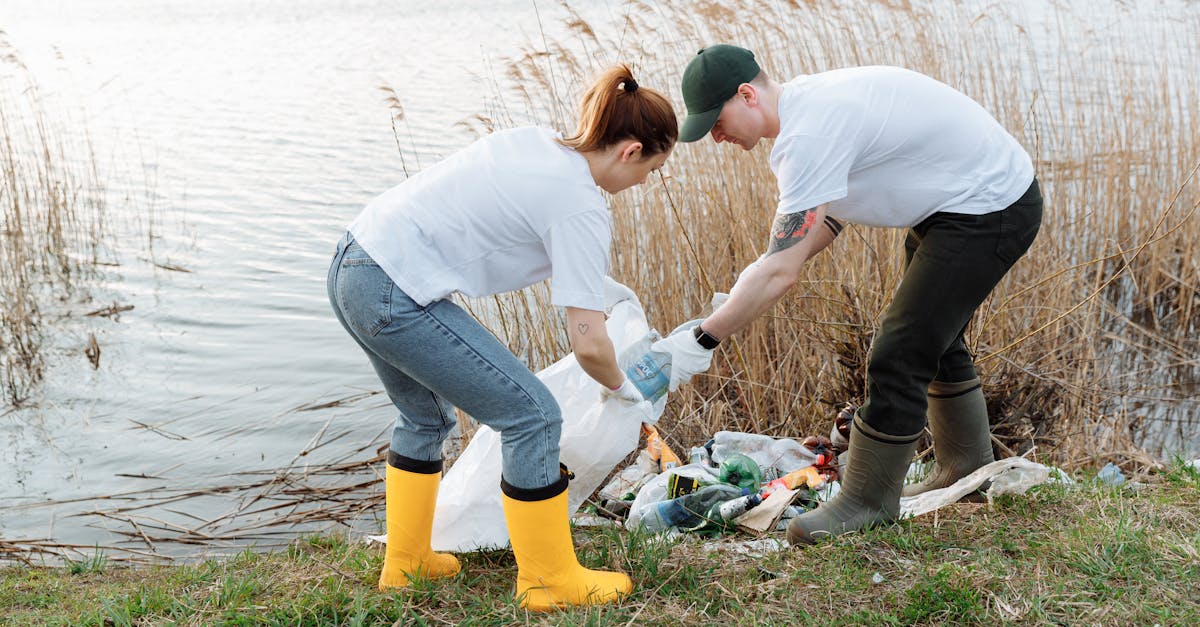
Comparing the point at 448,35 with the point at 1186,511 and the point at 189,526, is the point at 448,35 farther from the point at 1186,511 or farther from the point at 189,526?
the point at 1186,511

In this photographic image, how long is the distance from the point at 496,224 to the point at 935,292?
129 cm

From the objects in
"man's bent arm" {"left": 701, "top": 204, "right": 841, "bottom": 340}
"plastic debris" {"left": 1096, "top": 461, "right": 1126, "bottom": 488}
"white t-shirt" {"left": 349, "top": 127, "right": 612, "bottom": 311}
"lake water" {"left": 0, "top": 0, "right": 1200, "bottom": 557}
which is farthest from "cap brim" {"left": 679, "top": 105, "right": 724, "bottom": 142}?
"lake water" {"left": 0, "top": 0, "right": 1200, "bottom": 557}

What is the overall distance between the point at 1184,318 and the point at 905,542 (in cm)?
378

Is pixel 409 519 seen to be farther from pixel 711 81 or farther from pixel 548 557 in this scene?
pixel 711 81

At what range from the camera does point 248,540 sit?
A: 4000 millimetres

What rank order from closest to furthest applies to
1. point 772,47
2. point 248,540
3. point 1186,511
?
point 1186,511 → point 248,540 → point 772,47

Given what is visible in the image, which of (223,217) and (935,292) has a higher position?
(935,292)

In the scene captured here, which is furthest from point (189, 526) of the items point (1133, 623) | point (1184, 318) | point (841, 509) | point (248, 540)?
point (1184, 318)

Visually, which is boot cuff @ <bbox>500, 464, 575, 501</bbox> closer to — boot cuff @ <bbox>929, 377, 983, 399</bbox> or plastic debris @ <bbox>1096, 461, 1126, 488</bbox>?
boot cuff @ <bbox>929, 377, 983, 399</bbox>

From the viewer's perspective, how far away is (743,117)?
2.77m

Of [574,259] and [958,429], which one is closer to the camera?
[574,259]

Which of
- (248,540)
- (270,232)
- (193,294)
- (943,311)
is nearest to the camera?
(943,311)

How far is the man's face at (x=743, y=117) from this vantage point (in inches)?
108

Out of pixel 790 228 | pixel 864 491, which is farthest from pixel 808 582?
pixel 790 228
